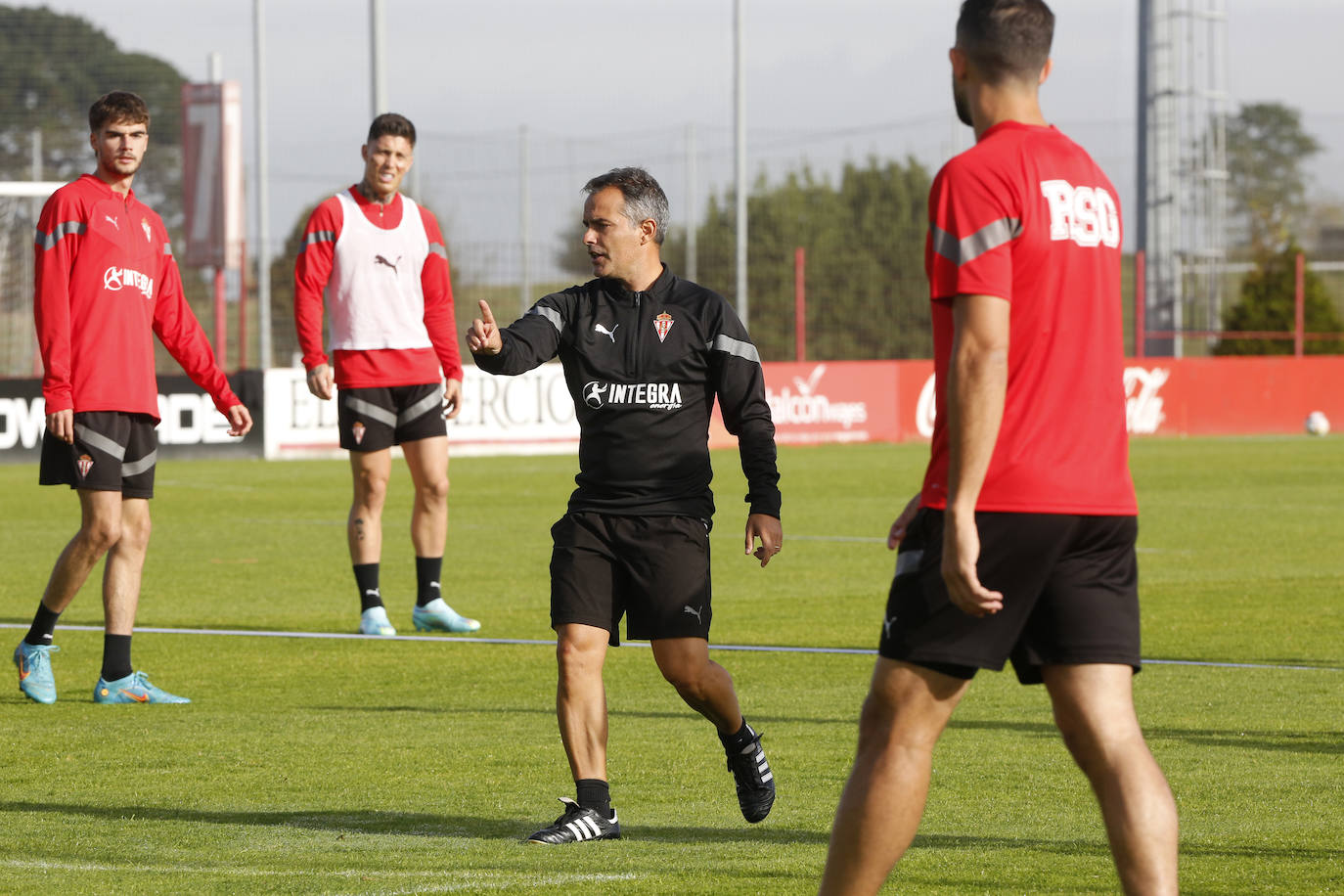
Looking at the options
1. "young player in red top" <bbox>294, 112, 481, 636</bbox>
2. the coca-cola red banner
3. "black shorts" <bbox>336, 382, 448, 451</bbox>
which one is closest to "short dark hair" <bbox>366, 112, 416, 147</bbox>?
"young player in red top" <bbox>294, 112, 481, 636</bbox>

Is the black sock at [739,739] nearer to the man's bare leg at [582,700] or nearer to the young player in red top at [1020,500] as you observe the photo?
the man's bare leg at [582,700]

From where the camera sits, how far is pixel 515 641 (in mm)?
9578

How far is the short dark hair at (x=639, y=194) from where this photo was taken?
5.73 meters

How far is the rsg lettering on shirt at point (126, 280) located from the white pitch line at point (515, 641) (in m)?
2.38

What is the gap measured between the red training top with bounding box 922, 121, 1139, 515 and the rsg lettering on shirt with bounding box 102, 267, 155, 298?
4.54m

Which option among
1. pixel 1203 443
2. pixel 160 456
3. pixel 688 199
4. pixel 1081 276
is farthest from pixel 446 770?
pixel 688 199

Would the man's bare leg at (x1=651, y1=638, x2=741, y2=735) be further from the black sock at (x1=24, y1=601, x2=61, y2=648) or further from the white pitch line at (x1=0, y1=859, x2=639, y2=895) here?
the black sock at (x1=24, y1=601, x2=61, y2=648)

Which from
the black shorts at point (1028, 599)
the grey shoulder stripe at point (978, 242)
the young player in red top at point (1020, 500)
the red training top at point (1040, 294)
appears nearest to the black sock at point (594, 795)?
the young player in red top at point (1020, 500)

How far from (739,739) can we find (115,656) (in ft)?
10.0

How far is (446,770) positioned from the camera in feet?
20.8

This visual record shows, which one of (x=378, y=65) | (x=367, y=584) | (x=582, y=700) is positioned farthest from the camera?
(x=378, y=65)

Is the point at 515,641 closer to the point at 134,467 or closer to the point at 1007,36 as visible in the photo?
the point at 134,467

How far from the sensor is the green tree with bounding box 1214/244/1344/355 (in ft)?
117

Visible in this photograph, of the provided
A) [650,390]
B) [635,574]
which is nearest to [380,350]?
[650,390]
